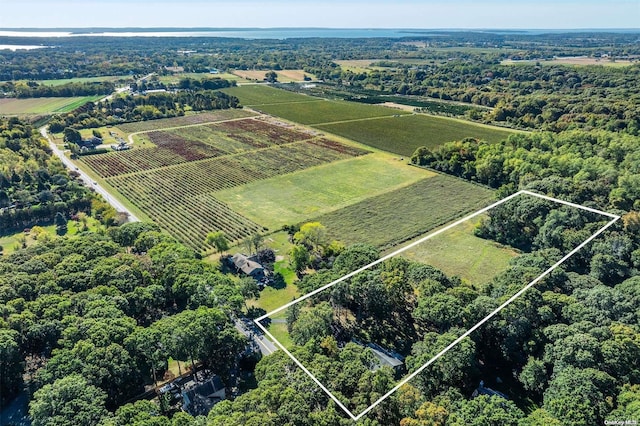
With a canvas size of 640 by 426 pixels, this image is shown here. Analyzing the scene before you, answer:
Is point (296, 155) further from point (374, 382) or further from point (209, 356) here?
point (374, 382)

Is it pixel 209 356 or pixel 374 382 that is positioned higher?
pixel 374 382

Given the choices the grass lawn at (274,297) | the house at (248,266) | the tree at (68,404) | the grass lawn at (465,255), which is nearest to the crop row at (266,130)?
the house at (248,266)

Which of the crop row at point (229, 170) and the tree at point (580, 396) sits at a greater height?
the tree at point (580, 396)

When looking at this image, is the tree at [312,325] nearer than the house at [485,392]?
No

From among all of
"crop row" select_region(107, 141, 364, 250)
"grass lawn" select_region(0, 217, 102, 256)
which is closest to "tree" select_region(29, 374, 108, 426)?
"crop row" select_region(107, 141, 364, 250)

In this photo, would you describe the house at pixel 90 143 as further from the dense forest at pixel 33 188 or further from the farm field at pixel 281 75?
the farm field at pixel 281 75

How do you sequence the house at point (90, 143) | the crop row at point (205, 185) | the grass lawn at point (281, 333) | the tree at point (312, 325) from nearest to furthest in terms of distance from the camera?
the tree at point (312, 325)
the grass lawn at point (281, 333)
the crop row at point (205, 185)
the house at point (90, 143)

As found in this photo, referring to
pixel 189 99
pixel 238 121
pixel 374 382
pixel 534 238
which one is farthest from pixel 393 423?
pixel 189 99
